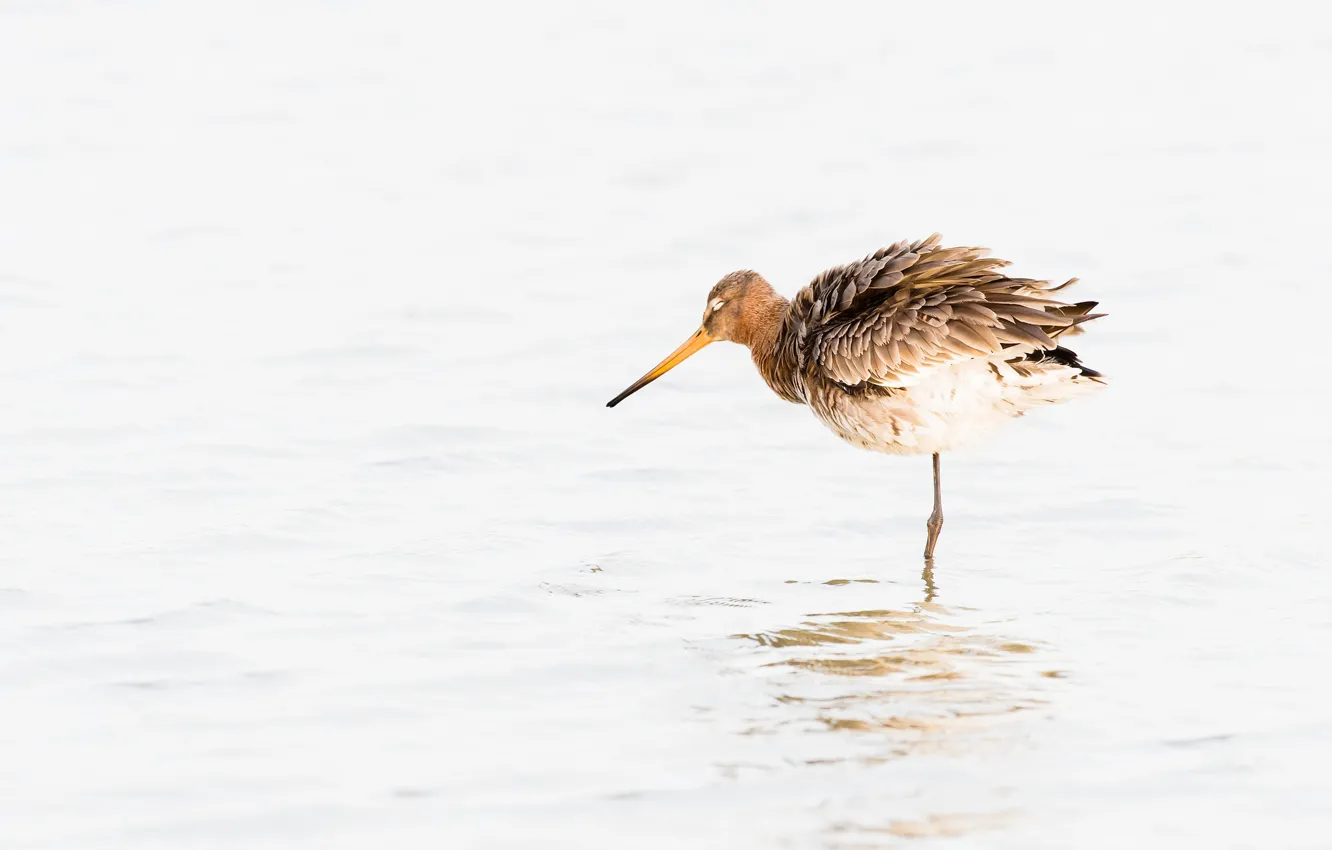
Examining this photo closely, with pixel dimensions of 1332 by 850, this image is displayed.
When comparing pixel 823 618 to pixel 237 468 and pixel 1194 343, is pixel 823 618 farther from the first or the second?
pixel 1194 343

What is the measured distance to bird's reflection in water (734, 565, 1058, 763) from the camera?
5.90 m

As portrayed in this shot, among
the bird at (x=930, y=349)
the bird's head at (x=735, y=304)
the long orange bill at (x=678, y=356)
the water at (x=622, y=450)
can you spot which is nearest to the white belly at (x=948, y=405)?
the bird at (x=930, y=349)

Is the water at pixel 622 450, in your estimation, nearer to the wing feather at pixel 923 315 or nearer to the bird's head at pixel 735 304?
the bird's head at pixel 735 304

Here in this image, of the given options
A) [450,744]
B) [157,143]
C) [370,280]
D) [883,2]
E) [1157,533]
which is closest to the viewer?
[450,744]

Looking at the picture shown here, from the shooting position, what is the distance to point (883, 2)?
63.4 ft

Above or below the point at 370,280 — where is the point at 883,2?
above

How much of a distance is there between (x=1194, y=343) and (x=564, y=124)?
6564mm

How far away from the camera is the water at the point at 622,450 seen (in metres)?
5.58

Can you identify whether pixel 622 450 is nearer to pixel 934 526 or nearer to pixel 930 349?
pixel 934 526

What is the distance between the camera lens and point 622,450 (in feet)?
31.6

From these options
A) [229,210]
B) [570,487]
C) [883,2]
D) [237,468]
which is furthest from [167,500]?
[883,2]

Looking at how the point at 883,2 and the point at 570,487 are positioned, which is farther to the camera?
the point at 883,2

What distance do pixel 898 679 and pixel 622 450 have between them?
3434 mm

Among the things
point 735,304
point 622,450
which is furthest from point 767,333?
point 622,450
